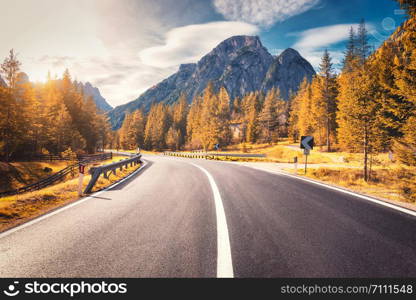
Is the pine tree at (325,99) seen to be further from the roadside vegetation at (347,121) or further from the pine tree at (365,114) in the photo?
the pine tree at (365,114)

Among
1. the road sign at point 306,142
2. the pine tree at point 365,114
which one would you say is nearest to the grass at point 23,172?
the road sign at point 306,142

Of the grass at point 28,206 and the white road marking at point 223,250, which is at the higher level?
the white road marking at point 223,250

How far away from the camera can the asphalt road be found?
7.98 ft

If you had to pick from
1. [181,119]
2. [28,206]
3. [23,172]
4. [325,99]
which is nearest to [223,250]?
[28,206]

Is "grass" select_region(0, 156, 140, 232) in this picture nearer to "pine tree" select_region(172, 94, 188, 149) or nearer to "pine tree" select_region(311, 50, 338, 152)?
"pine tree" select_region(311, 50, 338, 152)

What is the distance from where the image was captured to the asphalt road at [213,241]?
95.8 inches

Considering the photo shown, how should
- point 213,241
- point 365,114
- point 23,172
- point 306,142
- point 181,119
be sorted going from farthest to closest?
point 181,119
point 23,172
point 365,114
point 306,142
point 213,241

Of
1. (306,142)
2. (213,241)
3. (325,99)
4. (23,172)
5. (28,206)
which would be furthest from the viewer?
(325,99)

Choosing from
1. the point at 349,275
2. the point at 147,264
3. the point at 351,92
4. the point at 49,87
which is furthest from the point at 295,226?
the point at 49,87

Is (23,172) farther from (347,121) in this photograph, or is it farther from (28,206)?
(347,121)

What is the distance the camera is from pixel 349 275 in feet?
7.61

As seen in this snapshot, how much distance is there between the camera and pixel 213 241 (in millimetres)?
3158

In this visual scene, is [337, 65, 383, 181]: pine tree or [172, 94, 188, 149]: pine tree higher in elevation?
[172, 94, 188, 149]: pine tree

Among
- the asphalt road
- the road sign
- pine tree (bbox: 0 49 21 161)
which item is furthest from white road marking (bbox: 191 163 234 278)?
pine tree (bbox: 0 49 21 161)
